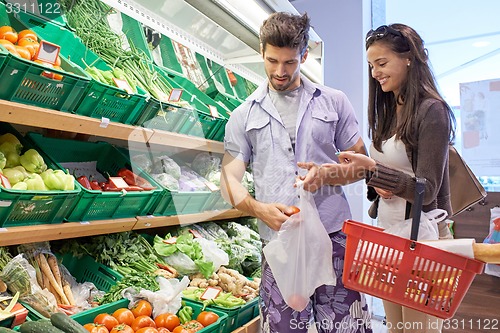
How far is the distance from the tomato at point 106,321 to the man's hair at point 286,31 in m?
1.41

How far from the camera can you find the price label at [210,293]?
2510mm

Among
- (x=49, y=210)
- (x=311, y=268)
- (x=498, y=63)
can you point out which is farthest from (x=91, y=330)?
(x=498, y=63)

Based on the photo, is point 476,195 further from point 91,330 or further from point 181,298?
point 91,330

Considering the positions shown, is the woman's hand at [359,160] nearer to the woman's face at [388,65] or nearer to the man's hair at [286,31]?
the woman's face at [388,65]

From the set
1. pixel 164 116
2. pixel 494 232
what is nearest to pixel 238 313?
pixel 164 116

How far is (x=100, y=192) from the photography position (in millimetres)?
2188

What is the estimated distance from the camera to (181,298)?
8.21 ft

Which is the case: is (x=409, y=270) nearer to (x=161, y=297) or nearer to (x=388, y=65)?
(x=388, y=65)

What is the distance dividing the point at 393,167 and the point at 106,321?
1.45 meters

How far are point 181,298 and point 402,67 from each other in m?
1.67

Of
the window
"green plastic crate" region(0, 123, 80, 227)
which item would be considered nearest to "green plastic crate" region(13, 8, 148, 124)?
"green plastic crate" region(0, 123, 80, 227)

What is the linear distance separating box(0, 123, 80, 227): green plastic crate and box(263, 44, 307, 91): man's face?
1049mm

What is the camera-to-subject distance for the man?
6.17 ft

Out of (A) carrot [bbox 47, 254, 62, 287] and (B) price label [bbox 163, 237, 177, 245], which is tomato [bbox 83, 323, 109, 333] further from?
(B) price label [bbox 163, 237, 177, 245]
